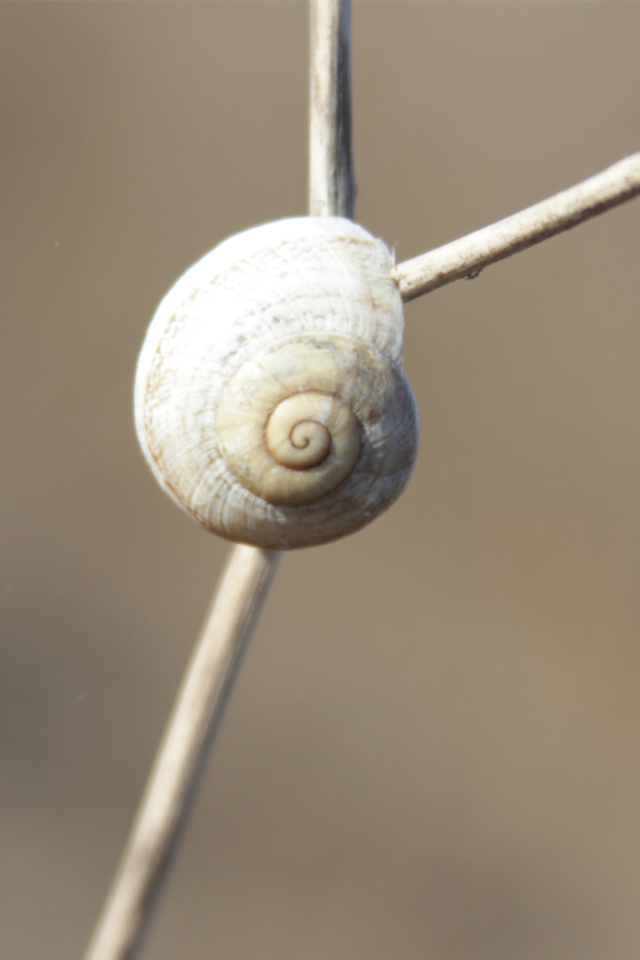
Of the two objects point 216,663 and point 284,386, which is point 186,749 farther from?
point 284,386

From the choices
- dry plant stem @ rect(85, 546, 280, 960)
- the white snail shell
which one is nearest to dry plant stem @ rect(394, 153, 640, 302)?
the white snail shell

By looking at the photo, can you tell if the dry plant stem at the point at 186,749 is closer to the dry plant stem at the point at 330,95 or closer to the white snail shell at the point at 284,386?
the white snail shell at the point at 284,386

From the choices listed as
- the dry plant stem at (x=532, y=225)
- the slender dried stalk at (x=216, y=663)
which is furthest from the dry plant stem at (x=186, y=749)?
the dry plant stem at (x=532, y=225)

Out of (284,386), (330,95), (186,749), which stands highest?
(330,95)

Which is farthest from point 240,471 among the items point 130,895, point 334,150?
point 130,895

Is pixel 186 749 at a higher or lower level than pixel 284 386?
lower

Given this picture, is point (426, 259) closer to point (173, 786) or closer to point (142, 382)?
point (142, 382)

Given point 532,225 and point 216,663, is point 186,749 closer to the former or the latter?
point 216,663

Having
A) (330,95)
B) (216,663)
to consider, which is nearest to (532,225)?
(330,95)
